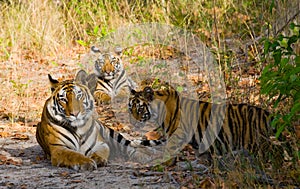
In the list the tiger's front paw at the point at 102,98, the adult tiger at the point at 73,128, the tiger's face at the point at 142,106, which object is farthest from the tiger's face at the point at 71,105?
the tiger's front paw at the point at 102,98

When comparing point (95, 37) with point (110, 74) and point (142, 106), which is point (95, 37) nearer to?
point (110, 74)

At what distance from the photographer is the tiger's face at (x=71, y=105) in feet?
19.7

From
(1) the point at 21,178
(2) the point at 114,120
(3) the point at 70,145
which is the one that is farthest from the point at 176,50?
(1) the point at 21,178

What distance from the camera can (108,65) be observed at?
31.4 ft

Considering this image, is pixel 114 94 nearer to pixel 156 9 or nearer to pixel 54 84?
pixel 156 9

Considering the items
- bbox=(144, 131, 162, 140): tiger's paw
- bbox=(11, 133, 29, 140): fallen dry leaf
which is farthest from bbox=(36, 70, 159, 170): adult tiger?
bbox=(11, 133, 29, 140): fallen dry leaf

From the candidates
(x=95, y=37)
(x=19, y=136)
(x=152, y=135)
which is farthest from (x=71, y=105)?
(x=95, y=37)

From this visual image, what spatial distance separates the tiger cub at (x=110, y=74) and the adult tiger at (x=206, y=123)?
3572mm

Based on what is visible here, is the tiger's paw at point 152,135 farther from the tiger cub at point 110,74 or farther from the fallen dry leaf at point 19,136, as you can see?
the tiger cub at point 110,74

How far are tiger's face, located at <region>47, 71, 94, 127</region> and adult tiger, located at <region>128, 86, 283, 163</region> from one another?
0.52 meters

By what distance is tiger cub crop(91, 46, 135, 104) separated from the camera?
31.3ft

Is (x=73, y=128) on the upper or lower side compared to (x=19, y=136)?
upper

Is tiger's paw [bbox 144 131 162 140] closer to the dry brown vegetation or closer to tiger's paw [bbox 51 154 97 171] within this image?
the dry brown vegetation

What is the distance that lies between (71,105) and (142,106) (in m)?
0.66
